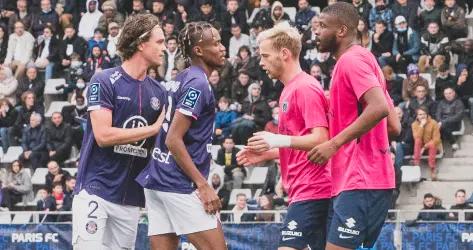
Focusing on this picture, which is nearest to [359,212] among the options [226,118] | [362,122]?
[362,122]

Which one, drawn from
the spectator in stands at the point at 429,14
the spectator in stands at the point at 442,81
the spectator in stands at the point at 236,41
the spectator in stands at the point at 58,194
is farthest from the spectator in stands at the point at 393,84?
the spectator in stands at the point at 58,194

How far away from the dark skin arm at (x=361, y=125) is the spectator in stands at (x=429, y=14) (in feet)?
52.5

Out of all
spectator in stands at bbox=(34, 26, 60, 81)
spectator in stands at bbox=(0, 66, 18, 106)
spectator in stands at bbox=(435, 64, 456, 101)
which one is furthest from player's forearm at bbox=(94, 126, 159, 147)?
spectator in stands at bbox=(34, 26, 60, 81)

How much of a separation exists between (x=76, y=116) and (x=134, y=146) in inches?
592

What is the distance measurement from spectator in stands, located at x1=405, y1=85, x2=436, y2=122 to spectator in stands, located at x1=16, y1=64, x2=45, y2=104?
26.5 feet

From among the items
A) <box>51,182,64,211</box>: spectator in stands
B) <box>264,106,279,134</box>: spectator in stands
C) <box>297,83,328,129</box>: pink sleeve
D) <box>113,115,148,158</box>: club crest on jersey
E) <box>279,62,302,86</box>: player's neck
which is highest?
<box>264,106,279,134</box>: spectator in stands

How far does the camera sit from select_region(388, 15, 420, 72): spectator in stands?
939 inches

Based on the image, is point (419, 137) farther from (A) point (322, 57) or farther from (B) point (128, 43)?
(B) point (128, 43)

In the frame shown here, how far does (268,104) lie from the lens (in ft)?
75.8

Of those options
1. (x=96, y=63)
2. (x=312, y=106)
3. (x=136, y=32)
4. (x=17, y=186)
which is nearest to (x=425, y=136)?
(x=96, y=63)

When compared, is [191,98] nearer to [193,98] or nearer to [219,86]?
[193,98]

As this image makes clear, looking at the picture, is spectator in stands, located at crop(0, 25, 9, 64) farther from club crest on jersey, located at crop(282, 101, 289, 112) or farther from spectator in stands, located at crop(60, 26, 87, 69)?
club crest on jersey, located at crop(282, 101, 289, 112)

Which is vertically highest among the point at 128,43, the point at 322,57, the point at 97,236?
the point at 322,57

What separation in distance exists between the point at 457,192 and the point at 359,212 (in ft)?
39.6
